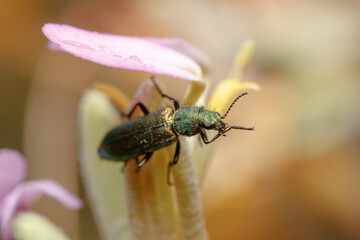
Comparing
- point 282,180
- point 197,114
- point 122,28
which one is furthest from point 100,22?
point 197,114

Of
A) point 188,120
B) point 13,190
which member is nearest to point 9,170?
point 13,190

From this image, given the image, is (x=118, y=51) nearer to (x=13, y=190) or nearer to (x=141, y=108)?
(x=141, y=108)

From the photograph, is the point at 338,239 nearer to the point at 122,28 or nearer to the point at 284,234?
the point at 284,234

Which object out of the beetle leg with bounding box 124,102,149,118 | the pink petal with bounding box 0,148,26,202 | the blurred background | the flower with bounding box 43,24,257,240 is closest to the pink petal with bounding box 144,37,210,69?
the flower with bounding box 43,24,257,240

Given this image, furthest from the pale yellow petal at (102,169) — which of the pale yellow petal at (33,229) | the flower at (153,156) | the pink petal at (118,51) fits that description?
the pink petal at (118,51)

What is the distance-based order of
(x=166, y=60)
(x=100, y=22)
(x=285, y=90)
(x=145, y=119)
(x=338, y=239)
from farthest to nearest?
(x=100, y=22), (x=285, y=90), (x=338, y=239), (x=145, y=119), (x=166, y=60)

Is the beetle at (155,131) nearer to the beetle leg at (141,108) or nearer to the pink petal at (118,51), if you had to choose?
the beetle leg at (141,108)

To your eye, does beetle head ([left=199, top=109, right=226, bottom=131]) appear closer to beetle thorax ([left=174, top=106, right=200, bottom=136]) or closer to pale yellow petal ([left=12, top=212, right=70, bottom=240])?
beetle thorax ([left=174, top=106, right=200, bottom=136])
